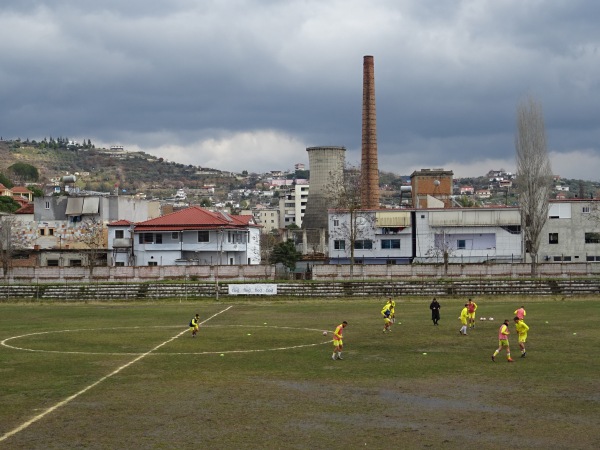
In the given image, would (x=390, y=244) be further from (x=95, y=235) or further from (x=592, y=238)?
(x=95, y=235)

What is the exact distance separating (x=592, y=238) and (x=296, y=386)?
9144 centimetres

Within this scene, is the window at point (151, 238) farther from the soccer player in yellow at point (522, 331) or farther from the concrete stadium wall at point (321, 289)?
the soccer player in yellow at point (522, 331)

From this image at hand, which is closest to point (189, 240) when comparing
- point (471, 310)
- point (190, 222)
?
point (190, 222)

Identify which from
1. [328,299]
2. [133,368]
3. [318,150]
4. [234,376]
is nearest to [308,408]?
[234,376]

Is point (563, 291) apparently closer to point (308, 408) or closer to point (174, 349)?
point (174, 349)

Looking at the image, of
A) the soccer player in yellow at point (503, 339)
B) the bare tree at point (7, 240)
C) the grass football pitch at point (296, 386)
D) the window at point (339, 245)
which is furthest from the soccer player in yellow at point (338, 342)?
the bare tree at point (7, 240)

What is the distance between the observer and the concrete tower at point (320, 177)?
188 metres

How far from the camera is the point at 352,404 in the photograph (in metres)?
30.5

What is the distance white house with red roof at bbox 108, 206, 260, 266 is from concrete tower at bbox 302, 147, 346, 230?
68161mm

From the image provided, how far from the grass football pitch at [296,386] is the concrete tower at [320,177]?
126804 mm

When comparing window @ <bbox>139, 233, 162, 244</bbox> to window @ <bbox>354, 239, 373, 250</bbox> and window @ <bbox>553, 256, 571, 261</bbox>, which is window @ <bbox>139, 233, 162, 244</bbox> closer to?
window @ <bbox>354, 239, 373, 250</bbox>

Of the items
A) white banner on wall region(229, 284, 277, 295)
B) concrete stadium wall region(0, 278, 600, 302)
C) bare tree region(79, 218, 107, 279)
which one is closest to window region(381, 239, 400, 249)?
concrete stadium wall region(0, 278, 600, 302)

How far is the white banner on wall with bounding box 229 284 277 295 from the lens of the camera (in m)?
88.1

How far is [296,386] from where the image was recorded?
3444 centimetres
